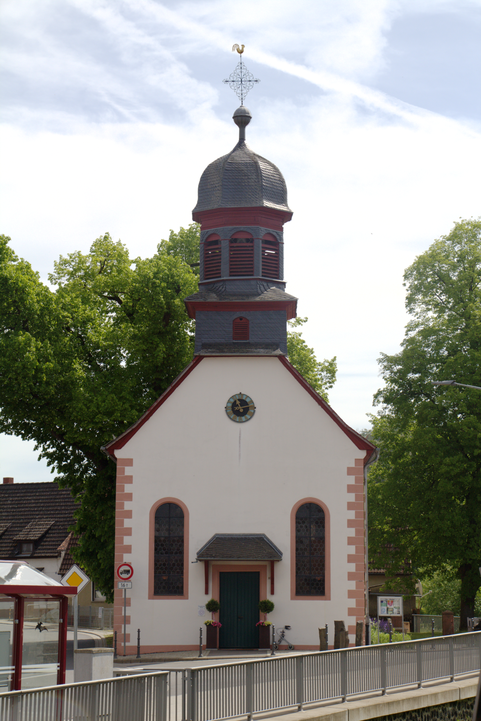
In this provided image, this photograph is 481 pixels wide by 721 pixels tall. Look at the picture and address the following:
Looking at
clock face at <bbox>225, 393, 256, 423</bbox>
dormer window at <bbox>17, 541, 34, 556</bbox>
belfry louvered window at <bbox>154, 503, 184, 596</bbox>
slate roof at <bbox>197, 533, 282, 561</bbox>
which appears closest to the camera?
slate roof at <bbox>197, 533, 282, 561</bbox>

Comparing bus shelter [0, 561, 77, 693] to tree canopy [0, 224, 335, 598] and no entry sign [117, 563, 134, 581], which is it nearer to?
no entry sign [117, 563, 134, 581]

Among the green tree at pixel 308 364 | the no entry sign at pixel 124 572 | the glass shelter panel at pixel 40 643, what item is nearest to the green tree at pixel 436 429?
the green tree at pixel 308 364

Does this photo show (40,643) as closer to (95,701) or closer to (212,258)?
(95,701)

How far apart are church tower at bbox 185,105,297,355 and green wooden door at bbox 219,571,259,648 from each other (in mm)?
6445

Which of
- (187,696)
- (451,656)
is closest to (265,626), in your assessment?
(451,656)

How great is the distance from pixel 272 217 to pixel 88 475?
1097cm

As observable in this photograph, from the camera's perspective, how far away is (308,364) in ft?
118

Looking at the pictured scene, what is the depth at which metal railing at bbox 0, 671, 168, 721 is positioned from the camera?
31.0 feet

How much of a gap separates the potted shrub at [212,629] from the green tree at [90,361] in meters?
6.30

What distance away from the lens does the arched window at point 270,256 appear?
29.1 metres

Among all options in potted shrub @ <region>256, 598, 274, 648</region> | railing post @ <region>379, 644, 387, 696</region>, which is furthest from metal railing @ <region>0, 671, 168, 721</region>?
potted shrub @ <region>256, 598, 274, 648</region>

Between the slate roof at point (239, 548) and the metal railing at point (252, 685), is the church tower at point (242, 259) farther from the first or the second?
the metal railing at point (252, 685)

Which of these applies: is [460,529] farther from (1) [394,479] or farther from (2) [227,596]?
(2) [227,596]

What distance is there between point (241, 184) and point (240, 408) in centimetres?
777
